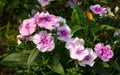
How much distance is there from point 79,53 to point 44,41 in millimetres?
276

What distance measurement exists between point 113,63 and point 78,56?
0.39 m

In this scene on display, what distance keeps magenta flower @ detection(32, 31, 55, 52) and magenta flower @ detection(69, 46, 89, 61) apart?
0.16m

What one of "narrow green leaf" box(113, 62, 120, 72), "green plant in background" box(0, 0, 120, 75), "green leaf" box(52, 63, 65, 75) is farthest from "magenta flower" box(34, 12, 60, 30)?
"narrow green leaf" box(113, 62, 120, 72)

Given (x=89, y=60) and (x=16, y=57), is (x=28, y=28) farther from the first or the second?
(x=89, y=60)

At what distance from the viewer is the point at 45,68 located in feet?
10.6

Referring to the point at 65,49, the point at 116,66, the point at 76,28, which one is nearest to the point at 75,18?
the point at 76,28

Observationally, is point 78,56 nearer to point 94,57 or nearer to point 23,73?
point 94,57

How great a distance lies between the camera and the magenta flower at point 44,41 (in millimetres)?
3049

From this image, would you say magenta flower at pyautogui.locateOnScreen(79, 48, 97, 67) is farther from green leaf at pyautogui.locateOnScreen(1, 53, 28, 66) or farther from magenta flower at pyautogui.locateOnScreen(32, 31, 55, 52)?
green leaf at pyautogui.locateOnScreen(1, 53, 28, 66)

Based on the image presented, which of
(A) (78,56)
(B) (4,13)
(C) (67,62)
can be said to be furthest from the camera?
(B) (4,13)

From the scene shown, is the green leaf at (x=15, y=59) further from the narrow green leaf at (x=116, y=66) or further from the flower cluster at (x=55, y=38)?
→ the narrow green leaf at (x=116, y=66)

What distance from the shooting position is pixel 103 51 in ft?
10.5

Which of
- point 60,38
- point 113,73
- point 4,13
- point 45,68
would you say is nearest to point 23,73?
point 45,68

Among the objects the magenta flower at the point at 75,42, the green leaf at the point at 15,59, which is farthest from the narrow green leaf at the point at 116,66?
the green leaf at the point at 15,59
